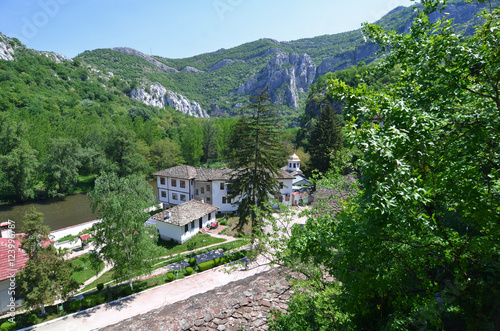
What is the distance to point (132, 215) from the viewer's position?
17453mm

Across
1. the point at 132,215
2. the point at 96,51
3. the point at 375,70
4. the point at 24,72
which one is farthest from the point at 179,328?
the point at 96,51

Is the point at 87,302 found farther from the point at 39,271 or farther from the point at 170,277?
the point at 170,277

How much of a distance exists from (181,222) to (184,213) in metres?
1.83

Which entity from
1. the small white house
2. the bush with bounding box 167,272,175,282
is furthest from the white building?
the bush with bounding box 167,272,175,282

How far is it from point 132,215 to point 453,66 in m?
18.0

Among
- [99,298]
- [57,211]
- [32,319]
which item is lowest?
[57,211]

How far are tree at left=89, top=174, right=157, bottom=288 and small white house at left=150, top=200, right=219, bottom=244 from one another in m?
8.95

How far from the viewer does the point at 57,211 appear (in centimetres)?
3931

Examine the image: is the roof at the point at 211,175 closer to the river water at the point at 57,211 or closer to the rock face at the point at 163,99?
the river water at the point at 57,211

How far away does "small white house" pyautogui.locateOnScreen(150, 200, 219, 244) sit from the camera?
27453 millimetres

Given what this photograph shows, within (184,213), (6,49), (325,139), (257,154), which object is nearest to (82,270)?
(184,213)

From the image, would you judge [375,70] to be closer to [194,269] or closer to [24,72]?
[194,269]

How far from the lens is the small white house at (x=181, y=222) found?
27.5 metres

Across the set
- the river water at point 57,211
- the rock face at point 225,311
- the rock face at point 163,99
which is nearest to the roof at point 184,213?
the river water at point 57,211
